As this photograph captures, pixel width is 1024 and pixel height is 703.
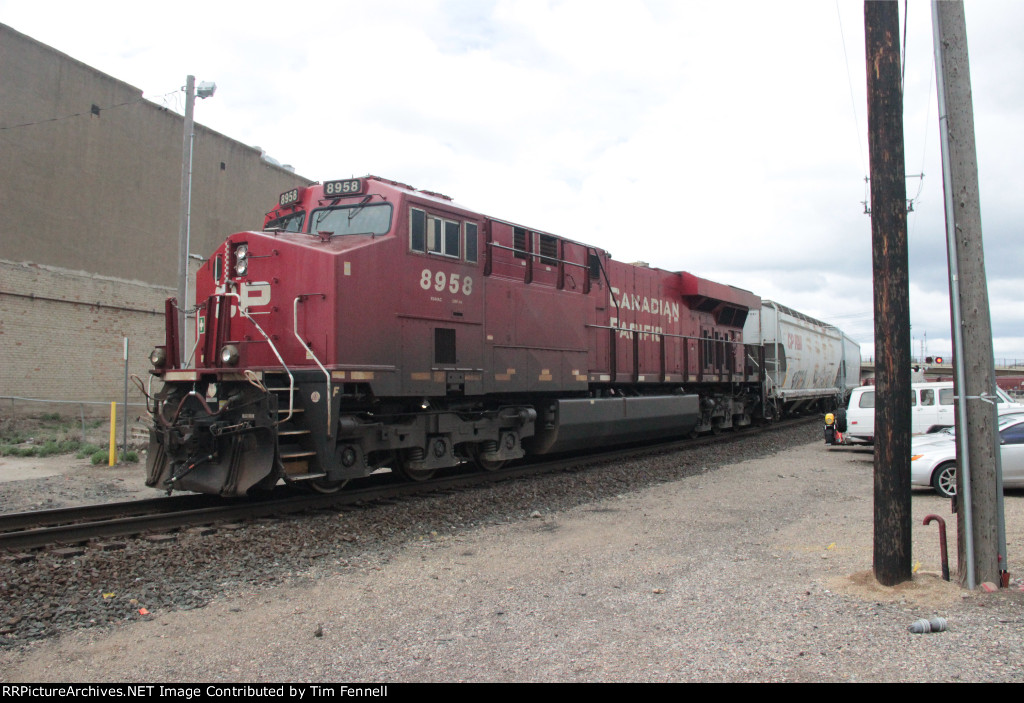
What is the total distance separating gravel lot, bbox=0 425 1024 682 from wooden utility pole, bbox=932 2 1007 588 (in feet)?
1.35

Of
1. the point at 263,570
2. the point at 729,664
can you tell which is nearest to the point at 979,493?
the point at 729,664

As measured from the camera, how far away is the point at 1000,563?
503cm

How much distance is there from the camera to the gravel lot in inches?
152

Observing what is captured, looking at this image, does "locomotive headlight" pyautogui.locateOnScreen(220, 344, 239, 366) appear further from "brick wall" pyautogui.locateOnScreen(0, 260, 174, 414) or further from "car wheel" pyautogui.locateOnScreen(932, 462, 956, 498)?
"brick wall" pyautogui.locateOnScreen(0, 260, 174, 414)

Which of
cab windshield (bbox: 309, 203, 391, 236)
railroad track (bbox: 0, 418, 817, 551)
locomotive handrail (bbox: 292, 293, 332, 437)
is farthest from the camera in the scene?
cab windshield (bbox: 309, 203, 391, 236)

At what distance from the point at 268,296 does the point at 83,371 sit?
48.7 ft

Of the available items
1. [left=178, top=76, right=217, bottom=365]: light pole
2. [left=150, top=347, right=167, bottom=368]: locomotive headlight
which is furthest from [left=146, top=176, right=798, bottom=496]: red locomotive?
[left=178, top=76, right=217, bottom=365]: light pole

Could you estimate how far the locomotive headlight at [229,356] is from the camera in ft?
24.0

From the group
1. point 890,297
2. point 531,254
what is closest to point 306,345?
point 531,254

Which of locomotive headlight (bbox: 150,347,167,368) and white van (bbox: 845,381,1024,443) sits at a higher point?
locomotive headlight (bbox: 150,347,167,368)

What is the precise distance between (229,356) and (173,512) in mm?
1754

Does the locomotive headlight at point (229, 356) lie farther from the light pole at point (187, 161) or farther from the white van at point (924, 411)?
the white van at point (924, 411)

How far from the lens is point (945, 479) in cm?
962

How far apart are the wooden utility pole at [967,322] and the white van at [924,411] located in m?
9.69
